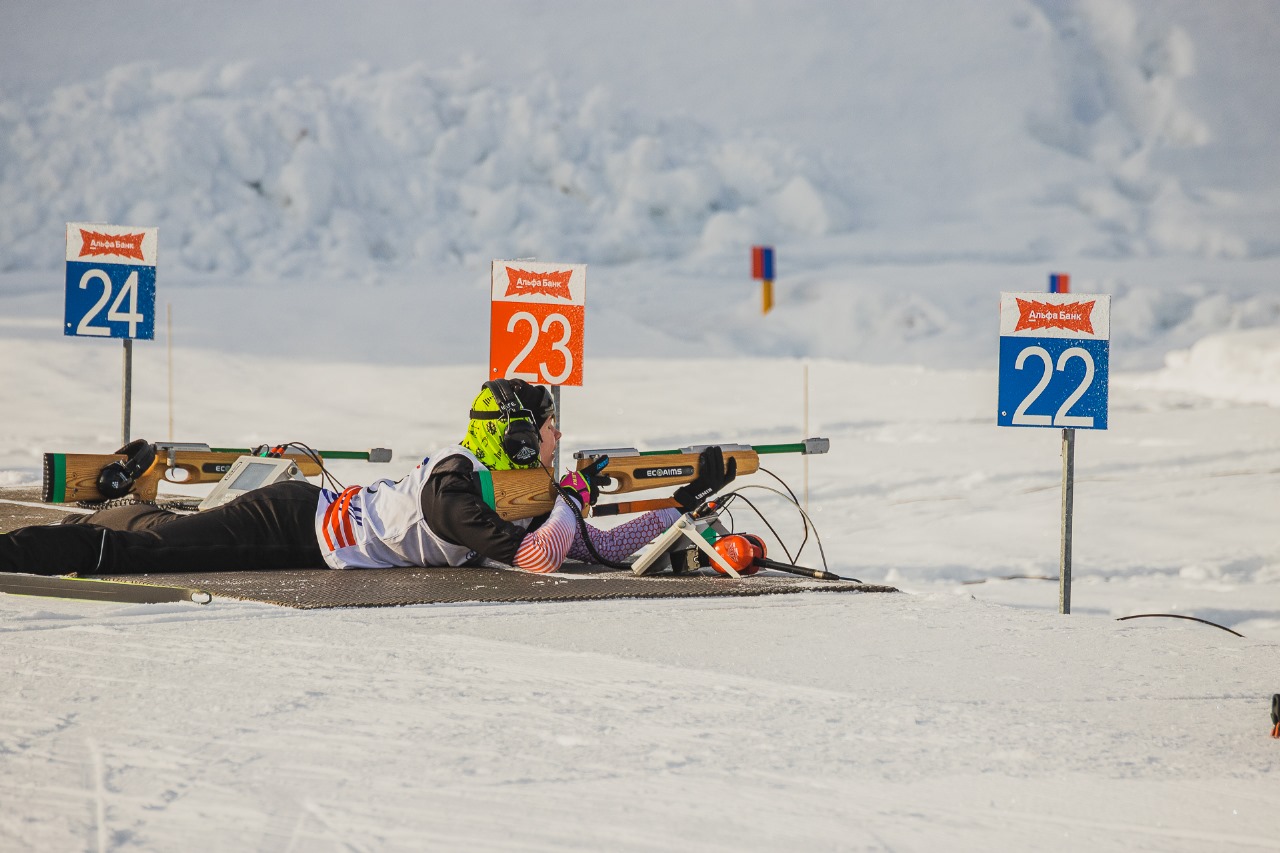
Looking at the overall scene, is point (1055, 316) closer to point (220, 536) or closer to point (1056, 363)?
point (1056, 363)

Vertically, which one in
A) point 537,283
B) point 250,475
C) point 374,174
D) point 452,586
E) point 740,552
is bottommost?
point 452,586

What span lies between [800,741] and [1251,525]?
607 centimetres

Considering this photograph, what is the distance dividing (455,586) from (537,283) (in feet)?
6.11

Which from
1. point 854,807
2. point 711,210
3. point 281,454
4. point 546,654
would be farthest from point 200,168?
point 854,807

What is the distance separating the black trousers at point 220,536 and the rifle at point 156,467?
69 centimetres

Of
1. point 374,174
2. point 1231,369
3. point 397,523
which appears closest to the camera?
point 397,523

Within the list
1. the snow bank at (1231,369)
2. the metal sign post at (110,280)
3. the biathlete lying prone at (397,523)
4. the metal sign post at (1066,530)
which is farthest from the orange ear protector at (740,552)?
the snow bank at (1231,369)

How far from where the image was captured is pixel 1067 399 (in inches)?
224

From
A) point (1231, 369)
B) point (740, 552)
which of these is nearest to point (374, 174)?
point (1231, 369)

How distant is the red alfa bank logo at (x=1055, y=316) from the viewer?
5652 millimetres

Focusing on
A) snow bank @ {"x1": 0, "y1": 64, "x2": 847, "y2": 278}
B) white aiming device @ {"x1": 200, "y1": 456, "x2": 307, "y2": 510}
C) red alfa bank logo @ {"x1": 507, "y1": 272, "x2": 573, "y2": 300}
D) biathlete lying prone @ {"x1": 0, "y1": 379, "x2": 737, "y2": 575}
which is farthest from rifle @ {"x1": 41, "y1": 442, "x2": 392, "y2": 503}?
snow bank @ {"x1": 0, "y1": 64, "x2": 847, "y2": 278}

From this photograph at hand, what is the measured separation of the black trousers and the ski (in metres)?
0.33

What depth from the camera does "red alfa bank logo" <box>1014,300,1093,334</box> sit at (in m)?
5.65

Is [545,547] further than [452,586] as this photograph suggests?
Yes
